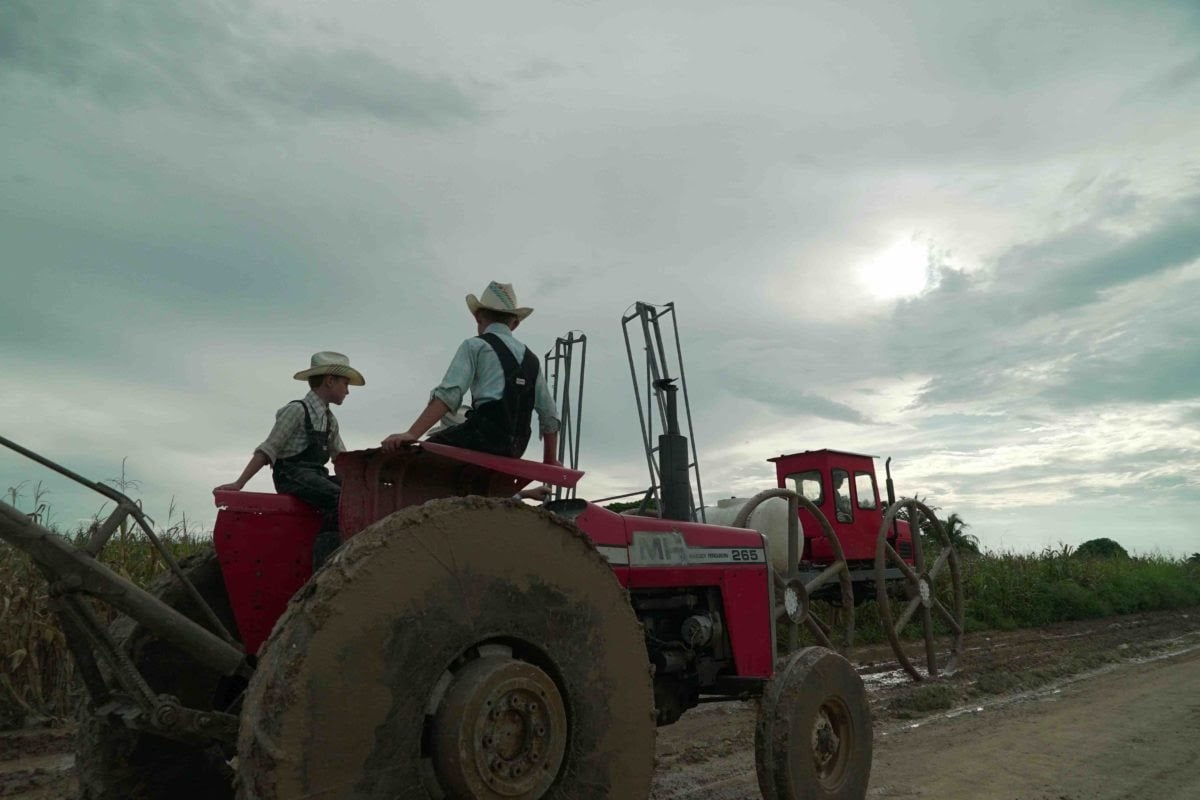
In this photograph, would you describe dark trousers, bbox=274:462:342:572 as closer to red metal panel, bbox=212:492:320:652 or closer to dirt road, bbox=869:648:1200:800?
red metal panel, bbox=212:492:320:652

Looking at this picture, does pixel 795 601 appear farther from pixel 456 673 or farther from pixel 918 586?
pixel 456 673

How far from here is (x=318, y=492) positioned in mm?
3342

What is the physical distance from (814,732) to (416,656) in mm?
2119

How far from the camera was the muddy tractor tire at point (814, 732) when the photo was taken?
349cm

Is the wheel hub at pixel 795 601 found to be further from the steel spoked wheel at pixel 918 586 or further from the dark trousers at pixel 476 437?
the dark trousers at pixel 476 437

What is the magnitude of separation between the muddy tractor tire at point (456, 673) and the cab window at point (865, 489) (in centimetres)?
947

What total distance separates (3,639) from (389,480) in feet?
19.7

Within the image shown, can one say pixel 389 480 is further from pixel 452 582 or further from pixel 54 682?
pixel 54 682

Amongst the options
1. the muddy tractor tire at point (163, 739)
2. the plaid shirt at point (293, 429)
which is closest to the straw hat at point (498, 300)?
the plaid shirt at point (293, 429)

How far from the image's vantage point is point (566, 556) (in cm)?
259

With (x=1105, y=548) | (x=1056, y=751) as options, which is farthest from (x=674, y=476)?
(x=1105, y=548)

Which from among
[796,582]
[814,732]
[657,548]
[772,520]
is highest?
[772,520]

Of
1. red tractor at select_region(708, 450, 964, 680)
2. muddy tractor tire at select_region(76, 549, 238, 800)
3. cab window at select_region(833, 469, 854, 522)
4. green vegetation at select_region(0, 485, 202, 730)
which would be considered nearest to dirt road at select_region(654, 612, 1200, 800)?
Answer: red tractor at select_region(708, 450, 964, 680)

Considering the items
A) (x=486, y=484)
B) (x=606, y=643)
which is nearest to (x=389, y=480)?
(x=486, y=484)
